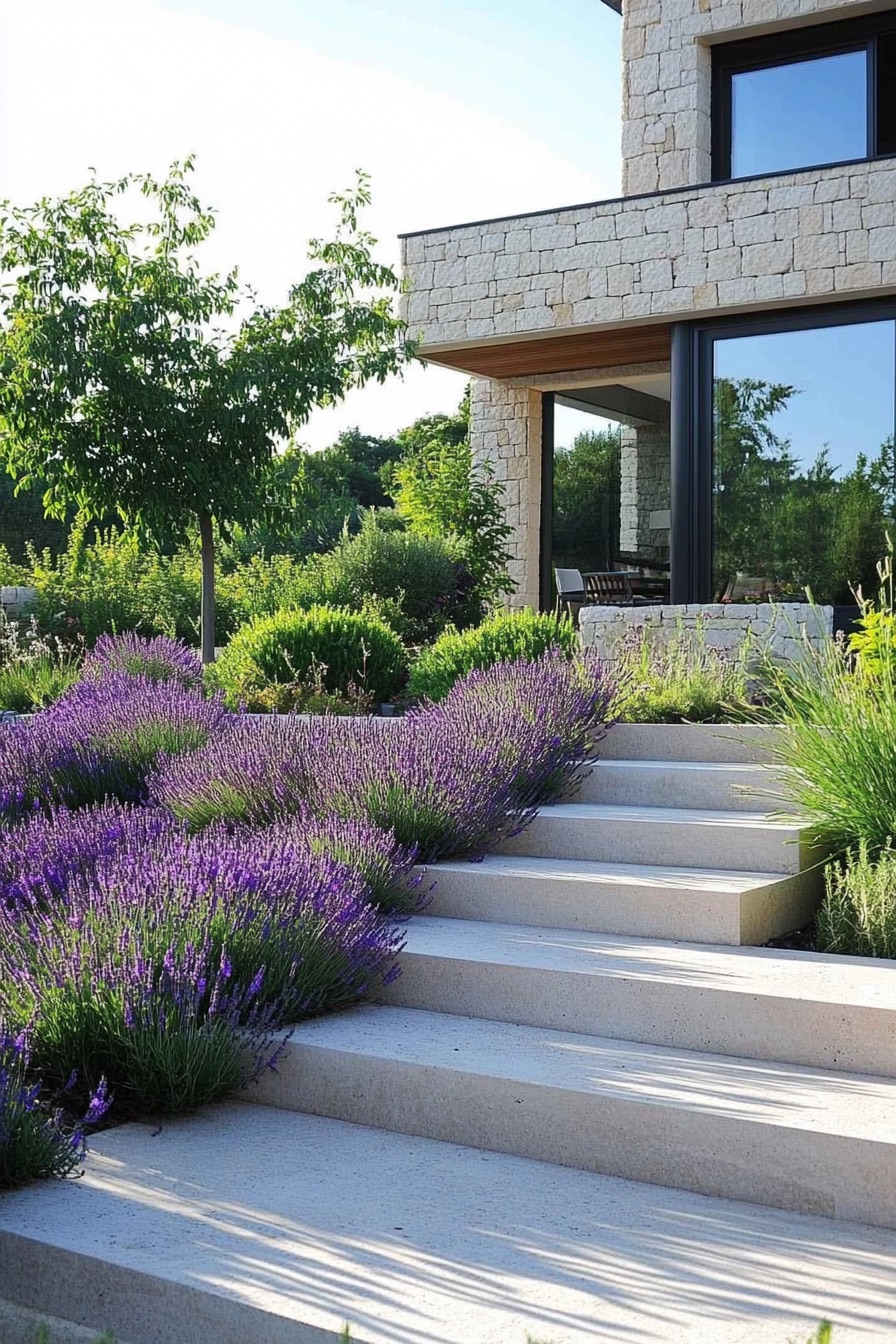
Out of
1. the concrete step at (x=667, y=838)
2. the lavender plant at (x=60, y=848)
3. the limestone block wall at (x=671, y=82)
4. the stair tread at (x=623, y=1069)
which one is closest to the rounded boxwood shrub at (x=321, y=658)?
the concrete step at (x=667, y=838)

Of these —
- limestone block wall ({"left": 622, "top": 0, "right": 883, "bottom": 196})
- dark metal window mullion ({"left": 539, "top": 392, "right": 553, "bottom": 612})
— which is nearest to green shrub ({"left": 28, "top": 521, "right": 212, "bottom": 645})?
dark metal window mullion ({"left": 539, "top": 392, "right": 553, "bottom": 612})

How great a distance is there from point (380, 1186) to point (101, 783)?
288cm

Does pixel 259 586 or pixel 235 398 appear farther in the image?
pixel 259 586

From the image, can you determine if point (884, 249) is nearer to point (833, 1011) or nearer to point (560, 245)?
point (560, 245)

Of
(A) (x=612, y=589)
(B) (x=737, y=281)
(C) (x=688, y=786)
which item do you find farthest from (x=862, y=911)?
(A) (x=612, y=589)

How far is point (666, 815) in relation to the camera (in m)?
4.61

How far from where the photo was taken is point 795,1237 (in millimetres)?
2510

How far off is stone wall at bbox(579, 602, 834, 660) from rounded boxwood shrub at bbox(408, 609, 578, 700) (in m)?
0.45

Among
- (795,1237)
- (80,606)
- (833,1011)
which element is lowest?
(795,1237)

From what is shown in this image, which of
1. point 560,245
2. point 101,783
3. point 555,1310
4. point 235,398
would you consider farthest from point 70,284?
point 555,1310

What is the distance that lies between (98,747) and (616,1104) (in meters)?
3.20

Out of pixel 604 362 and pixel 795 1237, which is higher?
pixel 604 362

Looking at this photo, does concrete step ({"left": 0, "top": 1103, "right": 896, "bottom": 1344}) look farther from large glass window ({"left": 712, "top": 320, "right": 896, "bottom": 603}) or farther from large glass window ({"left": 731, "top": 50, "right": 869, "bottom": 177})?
large glass window ({"left": 731, "top": 50, "right": 869, "bottom": 177})

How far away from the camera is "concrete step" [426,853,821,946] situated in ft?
12.3
